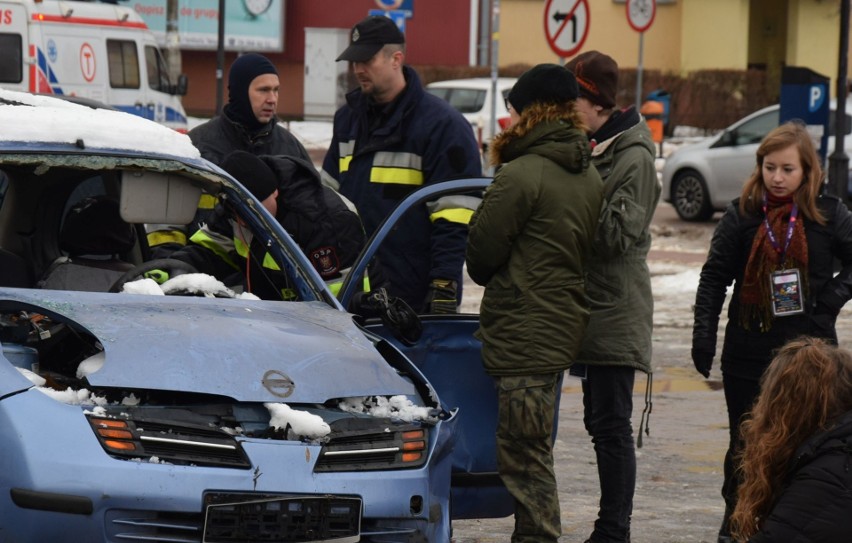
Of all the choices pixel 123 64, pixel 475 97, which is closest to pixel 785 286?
pixel 123 64

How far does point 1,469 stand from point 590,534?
2.84 meters

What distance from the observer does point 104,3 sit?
73.8 ft

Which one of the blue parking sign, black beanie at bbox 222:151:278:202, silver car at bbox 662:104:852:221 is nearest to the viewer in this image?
black beanie at bbox 222:151:278:202

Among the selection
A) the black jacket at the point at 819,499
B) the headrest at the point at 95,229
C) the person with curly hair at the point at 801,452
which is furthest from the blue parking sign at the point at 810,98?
the black jacket at the point at 819,499

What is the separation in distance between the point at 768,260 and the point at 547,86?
1.18 meters

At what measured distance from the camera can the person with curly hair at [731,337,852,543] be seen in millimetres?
3471

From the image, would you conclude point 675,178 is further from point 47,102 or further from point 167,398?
point 167,398

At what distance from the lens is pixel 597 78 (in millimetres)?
5879

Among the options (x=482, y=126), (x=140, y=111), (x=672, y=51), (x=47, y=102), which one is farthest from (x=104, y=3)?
(x=672, y=51)

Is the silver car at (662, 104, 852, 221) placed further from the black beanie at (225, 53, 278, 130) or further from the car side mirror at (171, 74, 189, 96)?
the black beanie at (225, 53, 278, 130)

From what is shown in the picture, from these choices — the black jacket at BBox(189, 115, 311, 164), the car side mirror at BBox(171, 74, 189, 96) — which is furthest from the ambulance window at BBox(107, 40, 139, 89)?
the black jacket at BBox(189, 115, 311, 164)

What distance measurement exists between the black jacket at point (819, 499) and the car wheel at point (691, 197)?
54.7 ft

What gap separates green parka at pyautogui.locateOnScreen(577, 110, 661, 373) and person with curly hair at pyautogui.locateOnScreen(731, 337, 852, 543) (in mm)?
1931

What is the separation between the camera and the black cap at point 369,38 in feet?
21.7
